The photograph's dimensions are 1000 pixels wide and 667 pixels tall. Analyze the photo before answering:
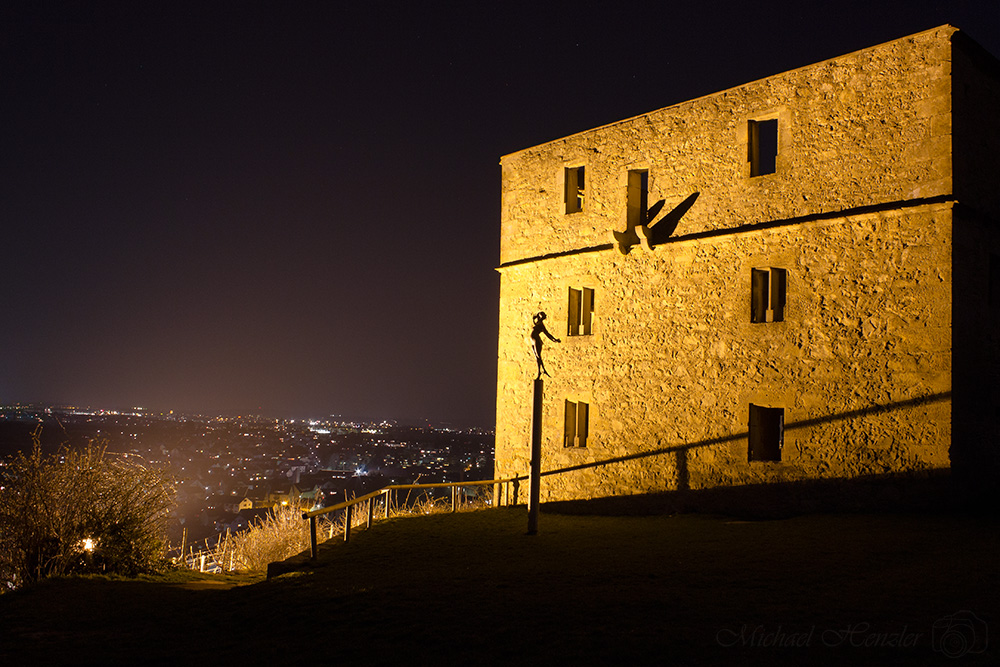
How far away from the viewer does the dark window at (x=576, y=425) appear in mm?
15992

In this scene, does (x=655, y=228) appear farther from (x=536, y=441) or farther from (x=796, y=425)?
(x=536, y=441)

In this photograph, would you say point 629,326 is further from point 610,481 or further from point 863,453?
point 863,453

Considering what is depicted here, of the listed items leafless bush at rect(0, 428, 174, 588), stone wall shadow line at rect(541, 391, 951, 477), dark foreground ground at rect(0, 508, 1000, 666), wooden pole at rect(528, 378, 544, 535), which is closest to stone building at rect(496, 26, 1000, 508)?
stone wall shadow line at rect(541, 391, 951, 477)

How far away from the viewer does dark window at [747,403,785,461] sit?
13.1 meters

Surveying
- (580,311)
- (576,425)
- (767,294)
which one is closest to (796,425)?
(767,294)

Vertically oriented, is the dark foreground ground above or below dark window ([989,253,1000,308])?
below

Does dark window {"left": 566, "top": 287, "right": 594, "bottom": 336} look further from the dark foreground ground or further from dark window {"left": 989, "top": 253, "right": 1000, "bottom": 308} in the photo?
dark window {"left": 989, "top": 253, "right": 1000, "bottom": 308}

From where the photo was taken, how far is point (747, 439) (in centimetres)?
1308

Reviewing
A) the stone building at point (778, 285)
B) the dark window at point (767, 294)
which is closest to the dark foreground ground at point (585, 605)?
the stone building at point (778, 285)

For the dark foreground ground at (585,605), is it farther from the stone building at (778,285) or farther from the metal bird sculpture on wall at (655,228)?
the metal bird sculpture on wall at (655,228)

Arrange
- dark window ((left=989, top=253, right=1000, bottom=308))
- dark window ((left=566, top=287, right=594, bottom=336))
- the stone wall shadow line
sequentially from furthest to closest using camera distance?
dark window ((left=566, top=287, right=594, bottom=336)) → dark window ((left=989, top=253, right=1000, bottom=308)) → the stone wall shadow line

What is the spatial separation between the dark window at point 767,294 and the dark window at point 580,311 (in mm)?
3649

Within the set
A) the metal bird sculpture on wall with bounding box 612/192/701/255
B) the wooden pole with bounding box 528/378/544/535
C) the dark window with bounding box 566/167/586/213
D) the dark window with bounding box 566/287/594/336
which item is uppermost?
the dark window with bounding box 566/167/586/213

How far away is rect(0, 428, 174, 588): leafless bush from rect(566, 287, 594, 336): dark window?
28.5ft
